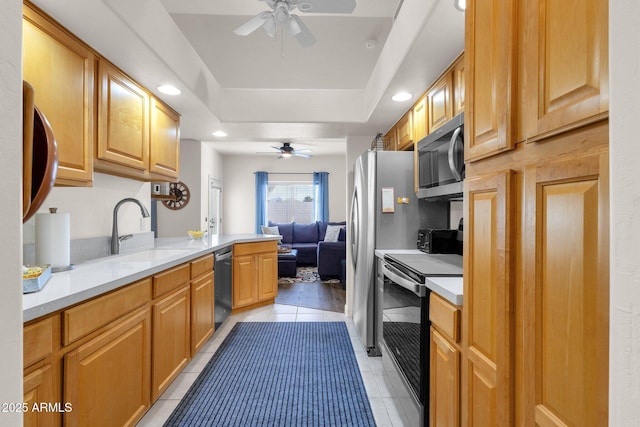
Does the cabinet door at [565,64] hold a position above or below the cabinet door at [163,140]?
below

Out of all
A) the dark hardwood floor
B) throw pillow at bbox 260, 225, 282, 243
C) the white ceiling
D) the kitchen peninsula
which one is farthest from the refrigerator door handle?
throw pillow at bbox 260, 225, 282, 243

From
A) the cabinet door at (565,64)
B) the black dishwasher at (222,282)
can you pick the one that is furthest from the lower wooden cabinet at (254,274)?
the cabinet door at (565,64)

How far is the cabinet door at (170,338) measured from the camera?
182 cm

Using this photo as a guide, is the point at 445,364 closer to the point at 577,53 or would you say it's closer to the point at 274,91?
the point at 577,53

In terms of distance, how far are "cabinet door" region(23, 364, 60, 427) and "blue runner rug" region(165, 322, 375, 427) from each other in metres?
0.84

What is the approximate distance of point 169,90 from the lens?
2518 mm

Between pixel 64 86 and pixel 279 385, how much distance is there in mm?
2147

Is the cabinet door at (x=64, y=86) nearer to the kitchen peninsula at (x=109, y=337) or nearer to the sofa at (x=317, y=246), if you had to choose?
the kitchen peninsula at (x=109, y=337)

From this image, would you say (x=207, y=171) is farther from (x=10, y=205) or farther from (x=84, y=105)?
(x=10, y=205)

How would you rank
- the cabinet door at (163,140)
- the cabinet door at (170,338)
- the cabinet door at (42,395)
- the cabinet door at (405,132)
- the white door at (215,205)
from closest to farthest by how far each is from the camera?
1. the cabinet door at (42,395)
2. the cabinet door at (170,338)
3. the cabinet door at (163,140)
4. the cabinet door at (405,132)
5. the white door at (215,205)

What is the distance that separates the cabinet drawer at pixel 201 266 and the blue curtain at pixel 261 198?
4892 millimetres

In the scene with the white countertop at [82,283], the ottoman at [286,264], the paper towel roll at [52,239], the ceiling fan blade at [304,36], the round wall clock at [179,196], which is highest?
the ceiling fan blade at [304,36]

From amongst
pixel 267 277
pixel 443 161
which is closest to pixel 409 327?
pixel 443 161

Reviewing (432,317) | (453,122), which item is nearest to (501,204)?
(432,317)
